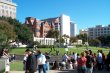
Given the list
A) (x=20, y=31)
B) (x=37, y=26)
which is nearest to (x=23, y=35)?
(x=20, y=31)

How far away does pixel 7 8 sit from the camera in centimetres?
16288

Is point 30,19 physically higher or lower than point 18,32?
higher

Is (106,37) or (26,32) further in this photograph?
(106,37)

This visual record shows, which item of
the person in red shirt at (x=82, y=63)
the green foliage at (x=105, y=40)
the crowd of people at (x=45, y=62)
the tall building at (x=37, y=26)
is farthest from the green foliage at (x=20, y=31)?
the green foliage at (x=105, y=40)

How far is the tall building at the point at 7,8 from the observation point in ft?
520

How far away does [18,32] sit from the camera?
101 m

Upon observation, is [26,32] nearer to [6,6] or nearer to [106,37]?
[6,6]

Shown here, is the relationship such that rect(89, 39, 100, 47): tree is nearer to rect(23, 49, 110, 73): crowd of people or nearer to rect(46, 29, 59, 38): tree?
rect(46, 29, 59, 38): tree

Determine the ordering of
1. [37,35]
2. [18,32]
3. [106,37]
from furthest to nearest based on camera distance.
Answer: [106,37]
[37,35]
[18,32]

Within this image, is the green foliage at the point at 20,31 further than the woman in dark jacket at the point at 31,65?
→ Yes

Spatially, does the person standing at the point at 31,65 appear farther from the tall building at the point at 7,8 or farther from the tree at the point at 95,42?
the tree at the point at 95,42

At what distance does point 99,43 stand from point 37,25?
4484 centimetres

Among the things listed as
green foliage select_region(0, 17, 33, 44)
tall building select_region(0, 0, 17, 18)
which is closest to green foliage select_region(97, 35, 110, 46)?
tall building select_region(0, 0, 17, 18)

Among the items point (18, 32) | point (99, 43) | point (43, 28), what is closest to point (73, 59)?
point (18, 32)
